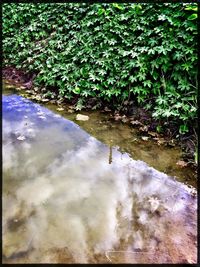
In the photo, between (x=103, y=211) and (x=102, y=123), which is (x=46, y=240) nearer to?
(x=103, y=211)

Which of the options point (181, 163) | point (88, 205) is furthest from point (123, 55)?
point (88, 205)

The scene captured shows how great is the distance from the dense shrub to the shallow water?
1195mm

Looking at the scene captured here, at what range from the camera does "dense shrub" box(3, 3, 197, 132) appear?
479 centimetres

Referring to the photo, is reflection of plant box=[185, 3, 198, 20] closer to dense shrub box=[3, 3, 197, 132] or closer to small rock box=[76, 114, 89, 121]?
dense shrub box=[3, 3, 197, 132]

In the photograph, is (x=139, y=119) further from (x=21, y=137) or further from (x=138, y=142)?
(x=21, y=137)

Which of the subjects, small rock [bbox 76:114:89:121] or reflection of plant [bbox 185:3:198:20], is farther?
small rock [bbox 76:114:89:121]

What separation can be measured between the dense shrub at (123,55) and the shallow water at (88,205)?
1.19 metres

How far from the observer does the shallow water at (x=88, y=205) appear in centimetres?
267

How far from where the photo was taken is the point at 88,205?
3275mm

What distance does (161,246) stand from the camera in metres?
2.77

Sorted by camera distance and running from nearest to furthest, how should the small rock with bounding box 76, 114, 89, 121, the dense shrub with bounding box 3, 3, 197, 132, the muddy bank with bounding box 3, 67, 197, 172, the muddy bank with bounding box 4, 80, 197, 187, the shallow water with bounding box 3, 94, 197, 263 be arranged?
the shallow water with bounding box 3, 94, 197, 263 < the muddy bank with bounding box 4, 80, 197, 187 < the muddy bank with bounding box 3, 67, 197, 172 < the dense shrub with bounding box 3, 3, 197, 132 < the small rock with bounding box 76, 114, 89, 121

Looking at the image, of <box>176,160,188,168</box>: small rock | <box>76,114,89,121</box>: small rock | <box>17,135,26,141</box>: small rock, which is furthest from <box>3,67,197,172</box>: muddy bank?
<box>17,135,26,141</box>: small rock

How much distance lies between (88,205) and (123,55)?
10.5 ft

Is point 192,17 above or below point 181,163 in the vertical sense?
above
